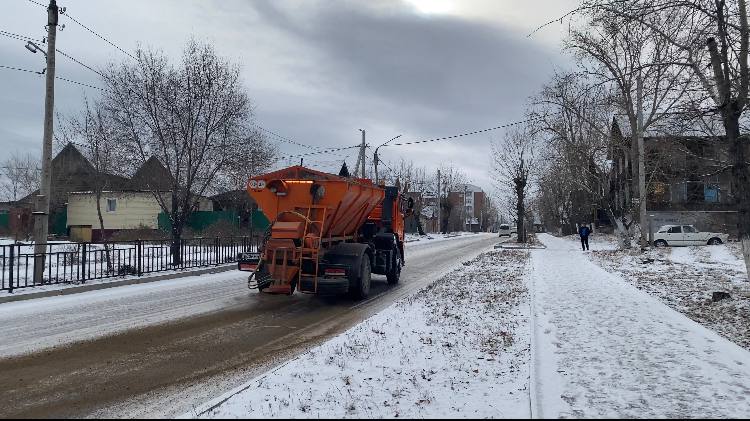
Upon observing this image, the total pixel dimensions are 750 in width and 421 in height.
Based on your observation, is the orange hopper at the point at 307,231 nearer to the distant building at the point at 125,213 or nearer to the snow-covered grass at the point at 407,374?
the snow-covered grass at the point at 407,374

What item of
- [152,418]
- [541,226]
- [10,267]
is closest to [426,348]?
[152,418]

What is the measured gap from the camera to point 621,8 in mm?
9016

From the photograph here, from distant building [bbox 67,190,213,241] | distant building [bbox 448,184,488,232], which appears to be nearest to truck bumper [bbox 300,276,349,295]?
distant building [bbox 67,190,213,241]

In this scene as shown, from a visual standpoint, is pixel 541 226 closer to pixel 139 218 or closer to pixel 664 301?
pixel 139 218

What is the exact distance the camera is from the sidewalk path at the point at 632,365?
457 centimetres

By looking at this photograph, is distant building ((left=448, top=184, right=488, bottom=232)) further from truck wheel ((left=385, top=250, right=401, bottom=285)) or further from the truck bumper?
the truck bumper

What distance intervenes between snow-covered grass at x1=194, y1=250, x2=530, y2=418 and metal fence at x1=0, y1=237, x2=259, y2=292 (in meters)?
8.84

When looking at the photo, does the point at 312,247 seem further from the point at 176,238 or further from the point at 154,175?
the point at 154,175

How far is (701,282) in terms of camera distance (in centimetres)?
1408

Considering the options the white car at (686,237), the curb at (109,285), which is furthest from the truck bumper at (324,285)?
the white car at (686,237)

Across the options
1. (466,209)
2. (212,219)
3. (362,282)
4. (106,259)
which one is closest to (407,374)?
(362,282)

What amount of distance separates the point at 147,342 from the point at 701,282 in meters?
13.5

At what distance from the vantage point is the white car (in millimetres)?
32219

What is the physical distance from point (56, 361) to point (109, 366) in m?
0.80
